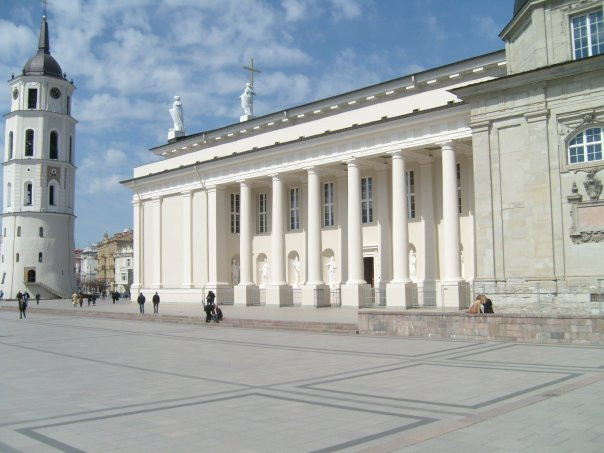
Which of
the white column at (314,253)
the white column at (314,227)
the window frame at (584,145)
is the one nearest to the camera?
the window frame at (584,145)

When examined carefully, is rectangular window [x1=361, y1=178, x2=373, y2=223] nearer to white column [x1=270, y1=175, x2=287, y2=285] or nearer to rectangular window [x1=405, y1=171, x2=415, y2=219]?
rectangular window [x1=405, y1=171, x2=415, y2=219]

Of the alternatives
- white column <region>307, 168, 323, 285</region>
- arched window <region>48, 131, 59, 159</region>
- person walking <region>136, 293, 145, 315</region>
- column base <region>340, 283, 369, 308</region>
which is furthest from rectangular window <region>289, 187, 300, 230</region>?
arched window <region>48, 131, 59, 159</region>

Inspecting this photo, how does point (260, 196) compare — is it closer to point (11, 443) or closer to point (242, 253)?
point (242, 253)

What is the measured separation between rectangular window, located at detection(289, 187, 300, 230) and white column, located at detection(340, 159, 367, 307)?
28.3 feet

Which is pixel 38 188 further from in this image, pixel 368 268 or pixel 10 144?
pixel 368 268

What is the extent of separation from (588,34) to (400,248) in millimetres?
14516

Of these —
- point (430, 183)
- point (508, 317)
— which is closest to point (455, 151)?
point (430, 183)

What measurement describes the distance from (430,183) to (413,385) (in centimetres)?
2543

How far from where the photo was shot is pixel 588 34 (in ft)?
70.7

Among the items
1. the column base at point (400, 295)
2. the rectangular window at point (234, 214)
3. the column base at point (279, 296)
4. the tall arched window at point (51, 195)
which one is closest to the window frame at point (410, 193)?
the column base at point (400, 295)

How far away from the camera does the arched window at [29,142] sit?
73875 mm

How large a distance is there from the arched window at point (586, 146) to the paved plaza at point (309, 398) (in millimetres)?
7723

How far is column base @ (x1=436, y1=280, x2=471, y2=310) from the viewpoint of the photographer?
1198 inches

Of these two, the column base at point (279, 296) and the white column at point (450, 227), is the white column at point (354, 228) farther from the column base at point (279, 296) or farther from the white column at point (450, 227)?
the column base at point (279, 296)
